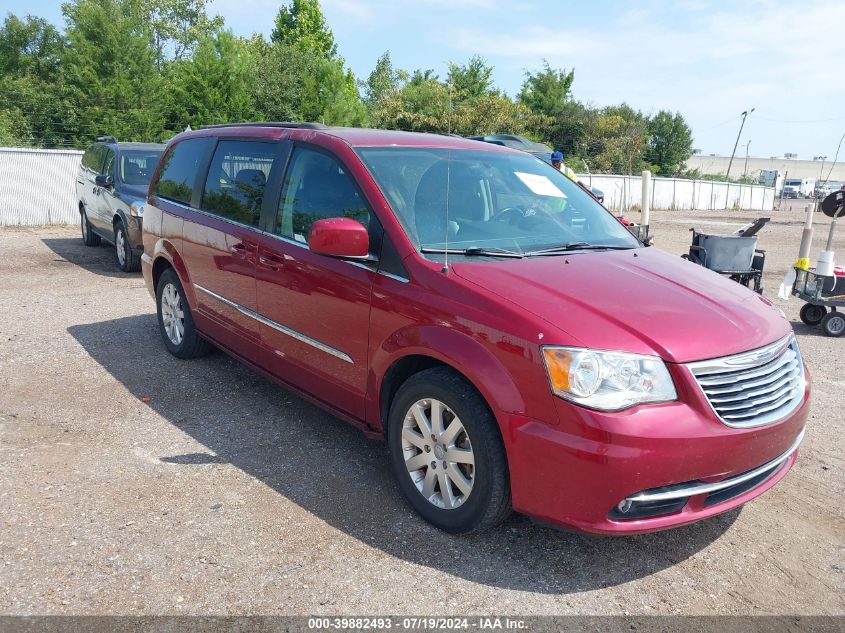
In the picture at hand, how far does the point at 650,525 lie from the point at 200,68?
29793mm

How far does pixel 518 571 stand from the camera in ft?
10.2

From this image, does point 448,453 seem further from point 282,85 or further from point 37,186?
point 282,85

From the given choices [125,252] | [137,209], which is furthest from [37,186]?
[137,209]

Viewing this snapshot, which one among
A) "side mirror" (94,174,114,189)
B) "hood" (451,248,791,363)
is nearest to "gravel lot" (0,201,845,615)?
"hood" (451,248,791,363)

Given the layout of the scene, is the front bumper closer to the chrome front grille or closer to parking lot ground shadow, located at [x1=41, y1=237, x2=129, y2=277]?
the chrome front grille

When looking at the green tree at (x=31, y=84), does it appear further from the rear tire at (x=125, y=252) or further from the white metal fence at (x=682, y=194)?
the white metal fence at (x=682, y=194)

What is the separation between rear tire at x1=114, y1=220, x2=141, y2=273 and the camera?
10102 millimetres

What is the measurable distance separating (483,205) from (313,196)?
1004 mm

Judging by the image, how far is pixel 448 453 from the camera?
3.24m

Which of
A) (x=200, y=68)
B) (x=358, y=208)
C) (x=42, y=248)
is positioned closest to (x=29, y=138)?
(x=200, y=68)

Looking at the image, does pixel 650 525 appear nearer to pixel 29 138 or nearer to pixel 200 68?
pixel 200 68

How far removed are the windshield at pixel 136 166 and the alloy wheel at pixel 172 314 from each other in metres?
5.17

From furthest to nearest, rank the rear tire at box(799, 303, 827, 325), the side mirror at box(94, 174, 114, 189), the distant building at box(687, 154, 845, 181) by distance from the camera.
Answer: the distant building at box(687, 154, 845, 181) → the side mirror at box(94, 174, 114, 189) → the rear tire at box(799, 303, 827, 325)

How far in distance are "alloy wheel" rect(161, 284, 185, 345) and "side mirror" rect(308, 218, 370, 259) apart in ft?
8.63
